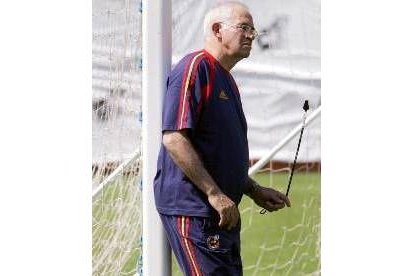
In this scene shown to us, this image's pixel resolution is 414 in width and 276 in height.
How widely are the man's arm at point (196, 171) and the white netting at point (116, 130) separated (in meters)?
0.38

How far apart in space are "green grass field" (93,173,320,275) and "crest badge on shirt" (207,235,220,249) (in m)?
0.41

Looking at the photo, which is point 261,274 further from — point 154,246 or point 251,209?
point 154,246

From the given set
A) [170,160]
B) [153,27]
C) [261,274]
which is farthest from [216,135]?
[261,274]

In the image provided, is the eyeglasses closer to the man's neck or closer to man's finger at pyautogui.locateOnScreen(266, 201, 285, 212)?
the man's neck

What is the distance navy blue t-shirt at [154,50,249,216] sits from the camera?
134 inches

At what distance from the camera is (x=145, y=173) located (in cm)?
366

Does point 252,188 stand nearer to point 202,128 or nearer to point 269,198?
point 269,198

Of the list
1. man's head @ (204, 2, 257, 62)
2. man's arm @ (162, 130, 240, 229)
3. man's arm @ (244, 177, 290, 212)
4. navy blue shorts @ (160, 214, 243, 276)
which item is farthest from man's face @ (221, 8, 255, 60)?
navy blue shorts @ (160, 214, 243, 276)

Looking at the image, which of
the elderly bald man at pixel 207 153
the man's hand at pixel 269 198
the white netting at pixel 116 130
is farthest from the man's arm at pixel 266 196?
the white netting at pixel 116 130

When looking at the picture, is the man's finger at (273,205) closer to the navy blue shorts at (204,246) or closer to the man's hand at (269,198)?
the man's hand at (269,198)

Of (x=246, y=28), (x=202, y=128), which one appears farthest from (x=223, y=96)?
(x=246, y=28)

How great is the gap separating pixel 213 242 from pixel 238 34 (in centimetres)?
67

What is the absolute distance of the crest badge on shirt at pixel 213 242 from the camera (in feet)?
11.2
